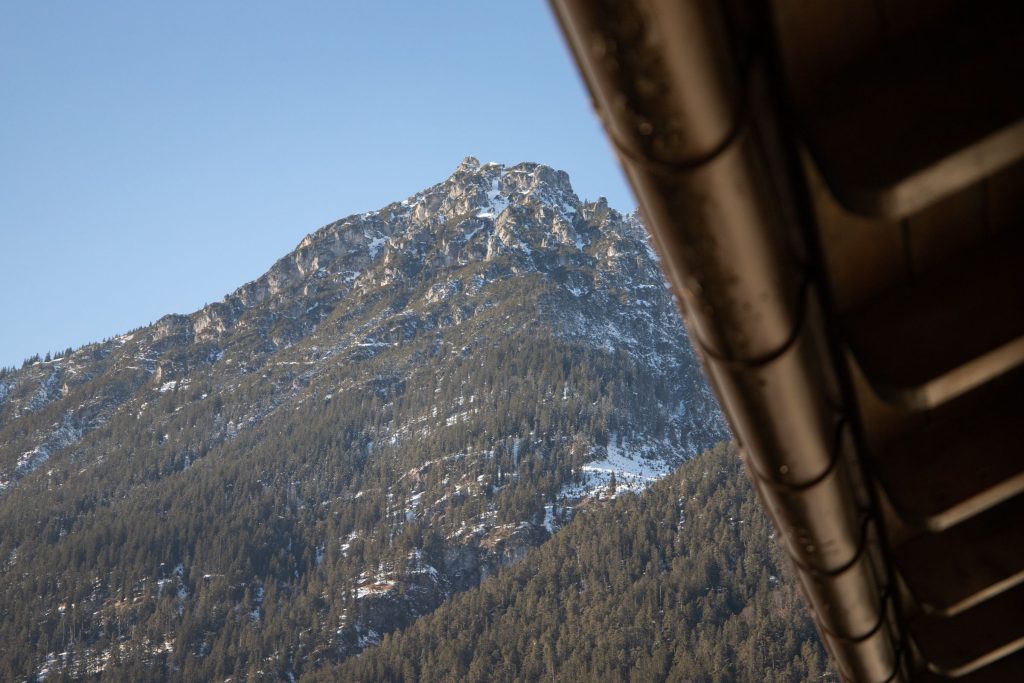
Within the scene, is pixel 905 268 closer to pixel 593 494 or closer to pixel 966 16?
pixel 966 16

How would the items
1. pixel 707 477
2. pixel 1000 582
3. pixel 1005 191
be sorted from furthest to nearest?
pixel 707 477, pixel 1000 582, pixel 1005 191

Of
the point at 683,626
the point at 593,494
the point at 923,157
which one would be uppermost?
the point at 593,494

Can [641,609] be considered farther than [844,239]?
Yes

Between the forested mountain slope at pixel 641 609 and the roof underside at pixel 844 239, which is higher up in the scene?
the forested mountain slope at pixel 641 609

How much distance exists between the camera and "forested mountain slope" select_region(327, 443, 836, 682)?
409 ft

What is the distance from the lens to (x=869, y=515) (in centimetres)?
419

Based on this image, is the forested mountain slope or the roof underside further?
the forested mountain slope

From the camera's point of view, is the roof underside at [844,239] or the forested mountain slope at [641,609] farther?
the forested mountain slope at [641,609]

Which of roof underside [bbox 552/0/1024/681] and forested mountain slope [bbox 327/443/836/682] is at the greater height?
forested mountain slope [bbox 327/443/836/682]

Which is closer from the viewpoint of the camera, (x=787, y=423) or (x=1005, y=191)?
(x=787, y=423)

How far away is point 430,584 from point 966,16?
191 m

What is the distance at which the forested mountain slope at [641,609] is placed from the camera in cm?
12462

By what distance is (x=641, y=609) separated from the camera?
452 feet

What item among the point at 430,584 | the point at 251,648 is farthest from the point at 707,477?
the point at 251,648
